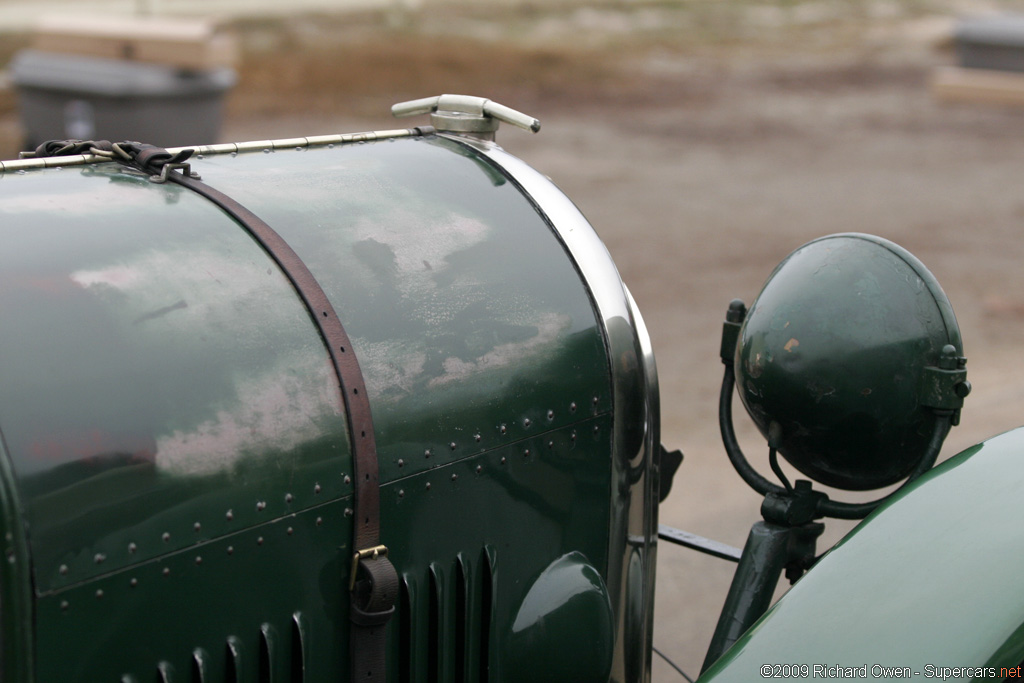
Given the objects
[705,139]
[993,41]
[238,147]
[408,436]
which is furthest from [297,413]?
[993,41]

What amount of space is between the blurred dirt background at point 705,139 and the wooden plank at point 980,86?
186mm

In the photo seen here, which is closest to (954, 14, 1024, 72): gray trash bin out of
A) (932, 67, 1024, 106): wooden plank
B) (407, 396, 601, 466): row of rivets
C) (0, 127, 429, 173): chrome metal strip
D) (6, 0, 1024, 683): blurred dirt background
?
(932, 67, 1024, 106): wooden plank

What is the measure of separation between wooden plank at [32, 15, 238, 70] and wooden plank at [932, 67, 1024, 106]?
8955 mm

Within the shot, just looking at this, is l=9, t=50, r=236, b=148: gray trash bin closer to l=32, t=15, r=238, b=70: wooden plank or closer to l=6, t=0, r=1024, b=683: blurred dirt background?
l=32, t=15, r=238, b=70: wooden plank

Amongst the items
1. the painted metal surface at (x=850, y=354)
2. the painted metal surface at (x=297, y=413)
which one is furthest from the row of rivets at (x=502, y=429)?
the painted metal surface at (x=850, y=354)

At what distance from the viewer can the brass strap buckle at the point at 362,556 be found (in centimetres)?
163

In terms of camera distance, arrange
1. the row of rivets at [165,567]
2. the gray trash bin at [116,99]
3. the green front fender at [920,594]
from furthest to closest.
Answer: the gray trash bin at [116,99]
the green front fender at [920,594]
the row of rivets at [165,567]

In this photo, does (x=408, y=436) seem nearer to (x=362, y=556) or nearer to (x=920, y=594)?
(x=362, y=556)

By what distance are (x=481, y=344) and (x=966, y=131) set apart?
12860mm

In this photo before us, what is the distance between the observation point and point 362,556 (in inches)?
64.4

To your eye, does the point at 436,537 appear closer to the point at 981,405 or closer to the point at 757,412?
the point at 757,412

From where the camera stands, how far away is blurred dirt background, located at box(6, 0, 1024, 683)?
575cm

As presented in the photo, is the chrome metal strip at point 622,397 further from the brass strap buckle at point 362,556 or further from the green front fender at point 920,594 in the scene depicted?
the brass strap buckle at point 362,556

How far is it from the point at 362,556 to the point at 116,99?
8.55 metres
